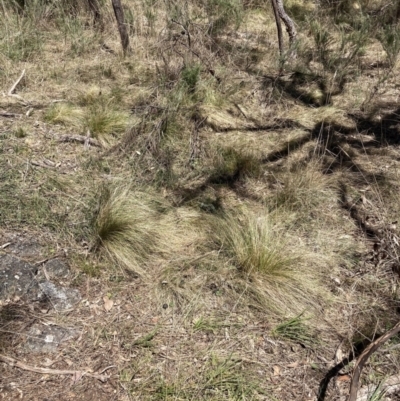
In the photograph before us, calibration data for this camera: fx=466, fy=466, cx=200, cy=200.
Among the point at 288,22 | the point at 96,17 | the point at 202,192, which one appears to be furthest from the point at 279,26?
the point at 202,192

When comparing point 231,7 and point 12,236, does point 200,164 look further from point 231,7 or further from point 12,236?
point 231,7

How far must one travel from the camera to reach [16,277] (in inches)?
93.3

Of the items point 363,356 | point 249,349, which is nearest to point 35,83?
point 249,349

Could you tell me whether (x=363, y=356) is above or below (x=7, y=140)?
below

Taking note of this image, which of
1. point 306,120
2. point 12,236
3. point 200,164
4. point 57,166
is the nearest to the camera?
point 12,236

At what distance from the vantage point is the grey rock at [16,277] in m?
2.30

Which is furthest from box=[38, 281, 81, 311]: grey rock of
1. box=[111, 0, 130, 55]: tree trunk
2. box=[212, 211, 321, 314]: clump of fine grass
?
box=[111, 0, 130, 55]: tree trunk

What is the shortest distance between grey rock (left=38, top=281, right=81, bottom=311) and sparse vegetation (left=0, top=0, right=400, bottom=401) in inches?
2.4

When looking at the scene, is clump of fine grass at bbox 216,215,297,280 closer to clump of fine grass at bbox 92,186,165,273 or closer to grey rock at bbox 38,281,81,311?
clump of fine grass at bbox 92,186,165,273

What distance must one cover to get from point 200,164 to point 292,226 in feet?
3.03

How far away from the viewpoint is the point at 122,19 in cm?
462

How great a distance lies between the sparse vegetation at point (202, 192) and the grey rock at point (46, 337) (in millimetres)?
42

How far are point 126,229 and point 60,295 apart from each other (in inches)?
21.0

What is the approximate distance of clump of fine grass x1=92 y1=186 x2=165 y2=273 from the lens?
2578 mm
